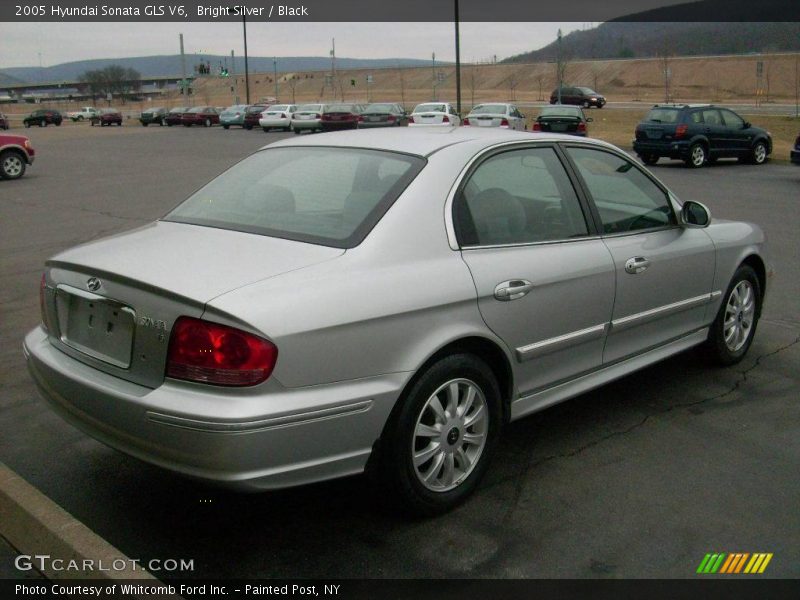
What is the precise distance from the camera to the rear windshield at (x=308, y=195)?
→ 3.65 m

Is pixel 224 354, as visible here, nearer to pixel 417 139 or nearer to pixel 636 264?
pixel 417 139

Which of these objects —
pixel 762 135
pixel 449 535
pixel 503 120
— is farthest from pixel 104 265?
pixel 503 120

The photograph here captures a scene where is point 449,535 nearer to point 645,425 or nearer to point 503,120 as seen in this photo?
point 645,425

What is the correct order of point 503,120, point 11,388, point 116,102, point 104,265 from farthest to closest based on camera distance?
point 116,102, point 503,120, point 11,388, point 104,265

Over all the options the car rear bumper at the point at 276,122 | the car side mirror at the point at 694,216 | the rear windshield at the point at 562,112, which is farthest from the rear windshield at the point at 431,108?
the car side mirror at the point at 694,216

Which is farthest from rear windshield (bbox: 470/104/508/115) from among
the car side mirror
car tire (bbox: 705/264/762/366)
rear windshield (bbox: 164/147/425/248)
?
rear windshield (bbox: 164/147/425/248)

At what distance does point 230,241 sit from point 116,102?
14620cm

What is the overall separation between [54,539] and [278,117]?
4316 cm

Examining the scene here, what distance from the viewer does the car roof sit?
4.09m

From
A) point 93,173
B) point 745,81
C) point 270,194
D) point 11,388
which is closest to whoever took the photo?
point 270,194

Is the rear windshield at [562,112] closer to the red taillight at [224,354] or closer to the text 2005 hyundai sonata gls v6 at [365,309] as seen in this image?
the text 2005 hyundai sonata gls v6 at [365,309]

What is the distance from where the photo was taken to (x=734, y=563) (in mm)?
3305

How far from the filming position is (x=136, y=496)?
385cm

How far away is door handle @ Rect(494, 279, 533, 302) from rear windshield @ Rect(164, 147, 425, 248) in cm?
62
